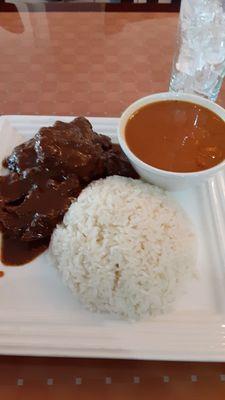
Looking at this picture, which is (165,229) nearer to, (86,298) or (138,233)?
(138,233)

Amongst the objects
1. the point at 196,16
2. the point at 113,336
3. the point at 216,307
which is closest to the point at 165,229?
the point at 216,307

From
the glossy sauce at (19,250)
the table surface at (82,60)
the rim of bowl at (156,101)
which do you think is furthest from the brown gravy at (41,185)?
the table surface at (82,60)

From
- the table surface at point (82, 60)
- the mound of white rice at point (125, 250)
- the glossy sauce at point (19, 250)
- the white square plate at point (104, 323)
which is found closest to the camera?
the white square plate at point (104, 323)

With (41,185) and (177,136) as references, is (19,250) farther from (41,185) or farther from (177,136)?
(177,136)

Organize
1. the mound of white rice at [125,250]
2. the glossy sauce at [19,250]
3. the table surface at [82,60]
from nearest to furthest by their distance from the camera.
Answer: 1. the mound of white rice at [125,250]
2. the glossy sauce at [19,250]
3. the table surface at [82,60]

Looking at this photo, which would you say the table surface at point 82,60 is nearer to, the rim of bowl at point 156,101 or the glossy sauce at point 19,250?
the rim of bowl at point 156,101

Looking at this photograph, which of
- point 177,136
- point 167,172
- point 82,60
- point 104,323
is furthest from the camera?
point 82,60

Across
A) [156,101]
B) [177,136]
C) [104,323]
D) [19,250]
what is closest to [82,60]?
[156,101]
